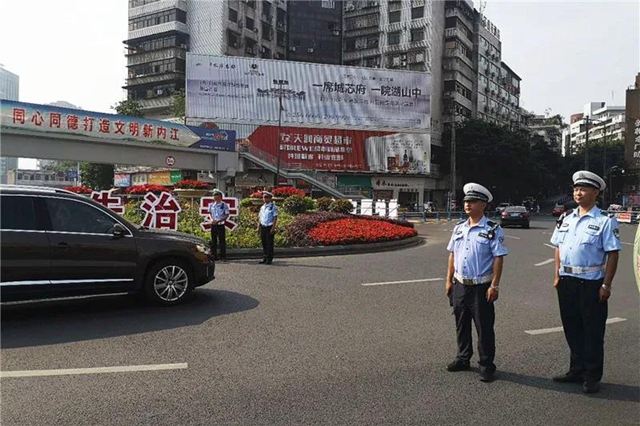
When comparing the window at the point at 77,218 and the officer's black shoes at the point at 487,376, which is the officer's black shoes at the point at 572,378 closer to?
the officer's black shoes at the point at 487,376

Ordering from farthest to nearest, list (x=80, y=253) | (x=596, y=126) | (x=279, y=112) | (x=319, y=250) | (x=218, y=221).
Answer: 1. (x=596, y=126)
2. (x=279, y=112)
3. (x=319, y=250)
4. (x=218, y=221)
5. (x=80, y=253)

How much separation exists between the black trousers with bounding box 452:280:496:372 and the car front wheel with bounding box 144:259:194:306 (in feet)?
12.3

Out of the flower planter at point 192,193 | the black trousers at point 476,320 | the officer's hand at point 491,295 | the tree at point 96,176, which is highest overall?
the tree at point 96,176

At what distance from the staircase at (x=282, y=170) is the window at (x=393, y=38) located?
75.4ft

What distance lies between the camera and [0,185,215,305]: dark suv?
5.61 meters

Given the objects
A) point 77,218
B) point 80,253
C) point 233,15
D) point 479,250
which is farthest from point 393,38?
point 479,250

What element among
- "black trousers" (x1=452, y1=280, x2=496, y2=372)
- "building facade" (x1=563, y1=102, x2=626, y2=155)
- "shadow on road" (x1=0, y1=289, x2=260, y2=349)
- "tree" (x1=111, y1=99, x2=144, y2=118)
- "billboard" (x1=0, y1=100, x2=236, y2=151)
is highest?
"building facade" (x1=563, y1=102, x2=626, y2=155)

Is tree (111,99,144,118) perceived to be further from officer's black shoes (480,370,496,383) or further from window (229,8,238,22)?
officer's black shoes (480,370,496,383)

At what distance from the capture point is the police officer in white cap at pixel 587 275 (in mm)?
3920

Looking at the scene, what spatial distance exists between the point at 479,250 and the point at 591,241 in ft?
2.74

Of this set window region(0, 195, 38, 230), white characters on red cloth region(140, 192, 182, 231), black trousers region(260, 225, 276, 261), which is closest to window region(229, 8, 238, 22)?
white characters on red cloth region(140, 192, 182, 231)

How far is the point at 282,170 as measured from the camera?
148 feet

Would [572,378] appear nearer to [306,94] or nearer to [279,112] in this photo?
[279,112]

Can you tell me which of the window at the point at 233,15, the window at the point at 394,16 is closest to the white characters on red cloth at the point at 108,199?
the window at the point at 233,15
